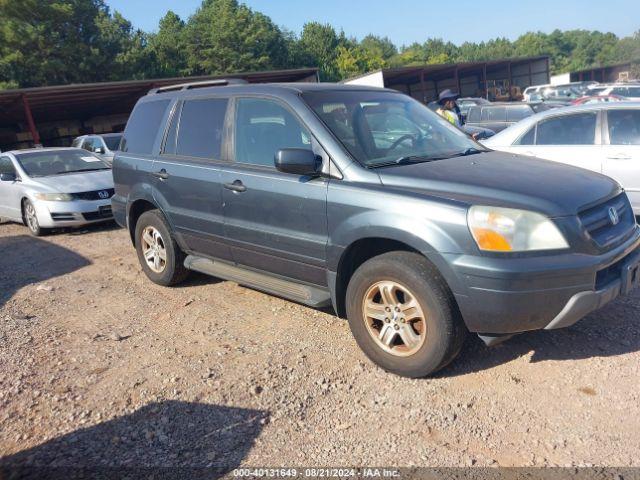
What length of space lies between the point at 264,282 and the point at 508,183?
1.97 m

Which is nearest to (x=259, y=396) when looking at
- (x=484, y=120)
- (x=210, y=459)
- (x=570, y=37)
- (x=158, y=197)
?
(x=210, y=459)

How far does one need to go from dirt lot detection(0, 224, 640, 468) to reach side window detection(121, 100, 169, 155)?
5.64 feet

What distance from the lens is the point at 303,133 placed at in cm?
391

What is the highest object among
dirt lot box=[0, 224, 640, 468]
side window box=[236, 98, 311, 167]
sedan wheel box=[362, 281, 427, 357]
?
side window box=[236, 98, 311, 167]

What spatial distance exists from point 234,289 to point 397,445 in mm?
2887

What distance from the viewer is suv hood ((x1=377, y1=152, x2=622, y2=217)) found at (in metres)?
3.11

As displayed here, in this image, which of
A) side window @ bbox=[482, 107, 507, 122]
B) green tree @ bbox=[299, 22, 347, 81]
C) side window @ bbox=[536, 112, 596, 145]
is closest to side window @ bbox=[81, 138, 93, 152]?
→ side window @ bbox=[482, 107, 507, 122]

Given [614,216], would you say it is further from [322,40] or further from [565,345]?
[322,40]

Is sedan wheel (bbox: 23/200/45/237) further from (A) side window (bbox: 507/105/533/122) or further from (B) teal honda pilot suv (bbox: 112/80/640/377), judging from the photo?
(A) side window (bbox: 507/105/533/122)

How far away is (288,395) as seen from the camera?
10.8 feet

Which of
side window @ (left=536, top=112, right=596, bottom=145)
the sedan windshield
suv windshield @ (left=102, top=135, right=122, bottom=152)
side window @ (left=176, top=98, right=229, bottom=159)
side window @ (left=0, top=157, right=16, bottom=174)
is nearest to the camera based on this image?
side window @ (left=176, top=98, right=229, bottom=159)

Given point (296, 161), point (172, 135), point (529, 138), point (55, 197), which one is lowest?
point (55, 197)

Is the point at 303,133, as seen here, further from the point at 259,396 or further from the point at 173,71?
the point at 173,71

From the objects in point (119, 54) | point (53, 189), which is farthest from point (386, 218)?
point (119, 54)
